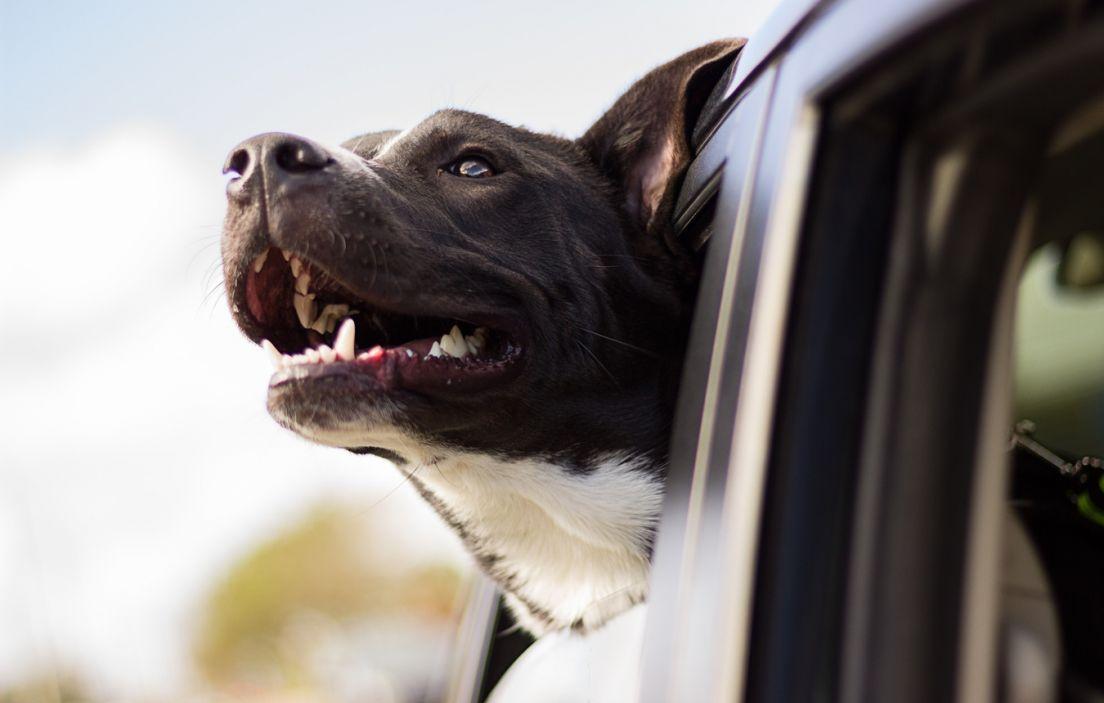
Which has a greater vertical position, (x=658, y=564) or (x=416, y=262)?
(x=416, y=262)

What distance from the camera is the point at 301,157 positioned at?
226cm

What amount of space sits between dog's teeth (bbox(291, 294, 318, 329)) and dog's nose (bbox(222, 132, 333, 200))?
29 centimetres

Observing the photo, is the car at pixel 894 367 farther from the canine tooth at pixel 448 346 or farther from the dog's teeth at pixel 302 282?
the dog's teeth at pixel 302 282

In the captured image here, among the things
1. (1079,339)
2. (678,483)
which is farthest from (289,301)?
(1079,339)

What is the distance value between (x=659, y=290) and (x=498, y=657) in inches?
51.6

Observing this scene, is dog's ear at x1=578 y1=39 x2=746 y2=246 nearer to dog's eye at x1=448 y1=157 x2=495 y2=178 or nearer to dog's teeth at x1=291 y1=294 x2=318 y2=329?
dog's eye at x1=448 y1=157 x2=495 y2=178

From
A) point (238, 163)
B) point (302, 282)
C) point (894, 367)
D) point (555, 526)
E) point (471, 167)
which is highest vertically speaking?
point (471, 167)

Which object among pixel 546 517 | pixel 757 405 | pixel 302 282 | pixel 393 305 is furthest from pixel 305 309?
pixel 757 405

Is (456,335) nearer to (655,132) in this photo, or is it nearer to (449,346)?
(449,346)

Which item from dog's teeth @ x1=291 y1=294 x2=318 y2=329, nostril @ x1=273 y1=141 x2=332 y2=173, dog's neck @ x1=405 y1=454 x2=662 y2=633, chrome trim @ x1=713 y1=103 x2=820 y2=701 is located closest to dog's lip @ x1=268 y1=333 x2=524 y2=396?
dog's teeth @ x1=291 y1=294 x2=318 y2=329

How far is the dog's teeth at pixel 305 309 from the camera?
→ 2434mm

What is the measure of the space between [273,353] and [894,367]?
5.25 feet

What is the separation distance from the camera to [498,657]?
10.4 ft

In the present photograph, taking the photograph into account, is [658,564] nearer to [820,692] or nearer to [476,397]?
→ [820,692]
